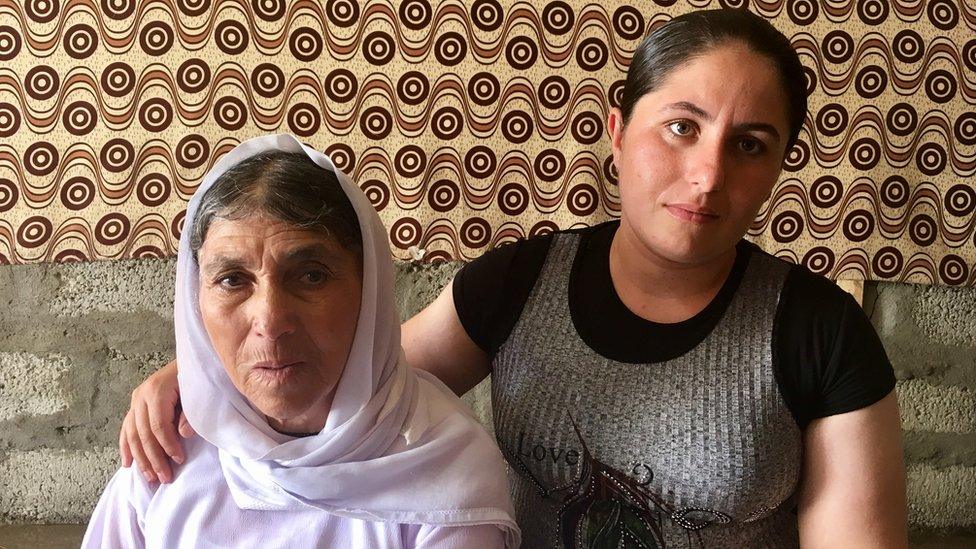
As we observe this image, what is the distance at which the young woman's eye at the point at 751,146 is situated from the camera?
1.13 meters

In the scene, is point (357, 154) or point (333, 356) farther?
point (357, 154)

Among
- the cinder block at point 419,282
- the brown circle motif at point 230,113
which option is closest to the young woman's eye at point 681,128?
the cinder block at point 419,282

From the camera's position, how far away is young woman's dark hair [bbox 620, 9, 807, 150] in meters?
1.13

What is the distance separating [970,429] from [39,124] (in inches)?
93.2

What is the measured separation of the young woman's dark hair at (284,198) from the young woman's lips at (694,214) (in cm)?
46

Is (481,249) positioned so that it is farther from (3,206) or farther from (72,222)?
(3,206)

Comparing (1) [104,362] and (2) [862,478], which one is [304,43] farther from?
(2) [862,478]

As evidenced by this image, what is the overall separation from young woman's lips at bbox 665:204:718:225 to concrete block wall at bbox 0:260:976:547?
818 mm

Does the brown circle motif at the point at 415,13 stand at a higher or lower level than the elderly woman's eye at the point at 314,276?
higher

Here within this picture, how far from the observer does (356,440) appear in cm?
106

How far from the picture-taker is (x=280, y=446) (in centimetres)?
104

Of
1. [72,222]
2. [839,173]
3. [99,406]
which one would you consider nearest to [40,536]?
[99,406]

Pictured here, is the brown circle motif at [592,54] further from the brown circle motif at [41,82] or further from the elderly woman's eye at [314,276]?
the brown circle motif at [41,82]

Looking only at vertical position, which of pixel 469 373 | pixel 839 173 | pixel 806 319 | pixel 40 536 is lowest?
pixel 40 536
